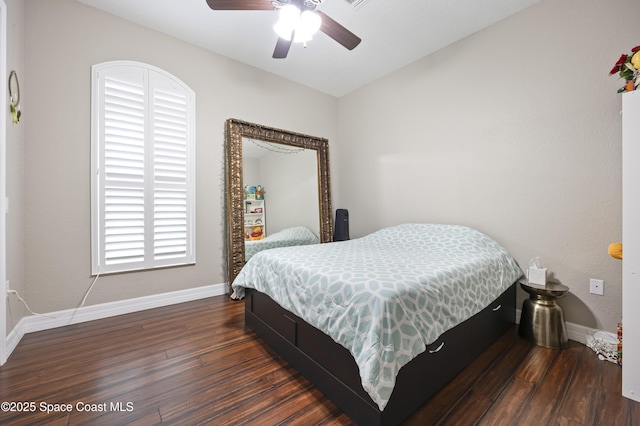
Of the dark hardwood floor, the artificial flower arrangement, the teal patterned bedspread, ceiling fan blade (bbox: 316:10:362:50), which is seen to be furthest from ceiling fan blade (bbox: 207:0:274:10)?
the dark hardwood floor

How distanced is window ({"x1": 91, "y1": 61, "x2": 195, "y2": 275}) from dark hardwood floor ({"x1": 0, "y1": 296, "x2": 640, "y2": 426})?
2.66 feet

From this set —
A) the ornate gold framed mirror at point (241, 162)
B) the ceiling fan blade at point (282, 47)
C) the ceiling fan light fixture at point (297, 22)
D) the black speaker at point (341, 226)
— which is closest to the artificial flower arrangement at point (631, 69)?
the ceiling fan light fixture at point (297, 22)

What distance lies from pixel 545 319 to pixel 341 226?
246 centimetres

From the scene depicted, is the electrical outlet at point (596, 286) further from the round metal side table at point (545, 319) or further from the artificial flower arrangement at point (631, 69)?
the artificial flower arrangement at point (631, 69)

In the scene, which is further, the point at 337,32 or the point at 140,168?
the point at 140,168

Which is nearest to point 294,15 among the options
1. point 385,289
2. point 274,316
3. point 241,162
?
point 241,162

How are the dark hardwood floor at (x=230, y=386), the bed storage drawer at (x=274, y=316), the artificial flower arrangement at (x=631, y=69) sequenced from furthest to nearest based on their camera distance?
the bed storage drawer at (x=274, y=316)
the artificial flower arrangement at (x=631, y=69)
the dark hardwood floor at (x=230, y=386)

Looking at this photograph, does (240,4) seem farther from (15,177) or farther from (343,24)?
(15,177)

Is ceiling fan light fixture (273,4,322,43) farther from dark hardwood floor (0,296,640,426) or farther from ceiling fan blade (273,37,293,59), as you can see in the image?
dark hardwood floor (0,296,640,426)

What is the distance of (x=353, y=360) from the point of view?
1258 millimetres

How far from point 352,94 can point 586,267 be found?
3.37 m

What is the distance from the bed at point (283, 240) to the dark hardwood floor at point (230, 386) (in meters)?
1.22

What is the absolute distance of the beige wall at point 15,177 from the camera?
5.91 ft

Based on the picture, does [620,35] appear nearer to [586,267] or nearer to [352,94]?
[586,267]
